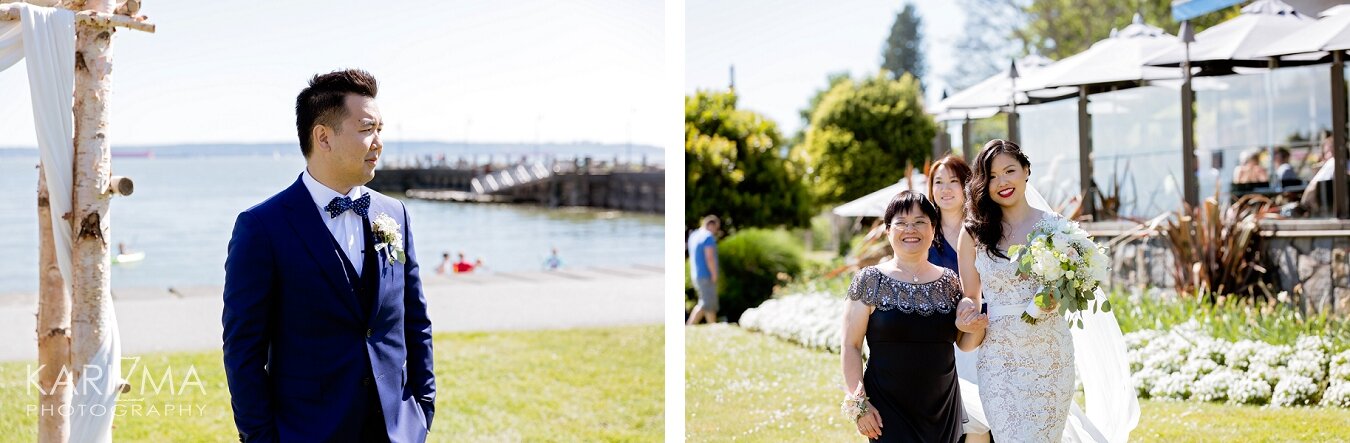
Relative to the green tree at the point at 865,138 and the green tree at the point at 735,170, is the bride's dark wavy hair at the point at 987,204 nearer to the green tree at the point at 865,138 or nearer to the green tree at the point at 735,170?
the green tree at the point at 735,170

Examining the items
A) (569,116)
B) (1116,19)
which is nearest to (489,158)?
(569,116)

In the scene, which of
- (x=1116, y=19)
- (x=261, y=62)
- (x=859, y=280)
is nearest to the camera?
(x=859, y=280)

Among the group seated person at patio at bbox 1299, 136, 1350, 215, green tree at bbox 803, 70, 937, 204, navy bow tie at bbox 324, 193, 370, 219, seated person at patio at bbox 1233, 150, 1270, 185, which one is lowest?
navy bow tie at bbox 324, 193, 370, 219

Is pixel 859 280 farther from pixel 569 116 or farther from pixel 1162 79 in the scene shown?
pixel 569 116

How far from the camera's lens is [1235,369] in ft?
20.0

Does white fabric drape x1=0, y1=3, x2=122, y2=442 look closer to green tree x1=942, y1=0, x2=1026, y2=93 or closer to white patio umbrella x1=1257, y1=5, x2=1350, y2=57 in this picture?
white patio umbrella x1=1257, y1=5, x2=1350, y2=57

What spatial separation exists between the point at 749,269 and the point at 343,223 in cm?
962

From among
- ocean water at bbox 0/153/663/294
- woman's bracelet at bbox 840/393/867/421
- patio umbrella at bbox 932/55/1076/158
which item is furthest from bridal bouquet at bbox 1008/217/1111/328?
ocean water at bbox 0/153/663/294

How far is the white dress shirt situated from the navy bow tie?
1 cm

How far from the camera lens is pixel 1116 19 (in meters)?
23.8

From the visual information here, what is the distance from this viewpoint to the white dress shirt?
2.73 m

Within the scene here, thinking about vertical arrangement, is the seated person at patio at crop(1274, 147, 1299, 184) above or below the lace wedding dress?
above

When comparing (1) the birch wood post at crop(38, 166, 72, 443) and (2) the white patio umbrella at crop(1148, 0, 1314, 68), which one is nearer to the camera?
(1) the birch wood post at crop(38, 166, 72, 443)

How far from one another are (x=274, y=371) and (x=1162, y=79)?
343 inches
